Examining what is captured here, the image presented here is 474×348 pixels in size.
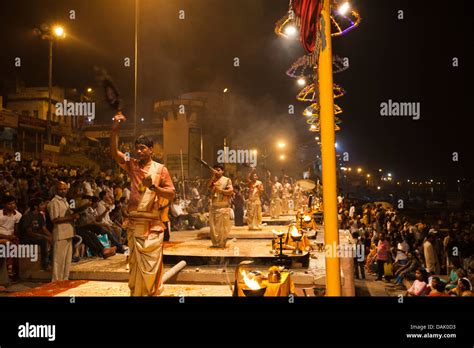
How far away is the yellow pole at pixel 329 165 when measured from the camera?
155 inches

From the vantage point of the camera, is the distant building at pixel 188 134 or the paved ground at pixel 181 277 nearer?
the paved ground at pixel 181 277

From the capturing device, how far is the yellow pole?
3.94 meters

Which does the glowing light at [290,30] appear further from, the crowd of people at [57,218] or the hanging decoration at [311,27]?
the crowd of people at [57,218]

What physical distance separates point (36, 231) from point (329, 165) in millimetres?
7087

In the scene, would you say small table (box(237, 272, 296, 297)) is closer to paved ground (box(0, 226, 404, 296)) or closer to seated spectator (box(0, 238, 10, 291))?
paved ground (box(0, 226, 404, 296))

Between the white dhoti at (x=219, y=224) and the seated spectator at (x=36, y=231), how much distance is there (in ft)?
Result: 13.4

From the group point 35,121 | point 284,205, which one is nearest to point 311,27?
point 284,205

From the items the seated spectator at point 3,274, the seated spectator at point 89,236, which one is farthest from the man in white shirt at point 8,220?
the seated spectator at point 89,236

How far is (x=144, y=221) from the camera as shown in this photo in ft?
16.2
